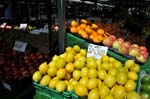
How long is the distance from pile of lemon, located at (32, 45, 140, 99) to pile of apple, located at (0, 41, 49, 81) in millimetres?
835

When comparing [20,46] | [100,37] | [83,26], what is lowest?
[20,46]

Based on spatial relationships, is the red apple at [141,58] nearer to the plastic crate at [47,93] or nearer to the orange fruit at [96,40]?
the orange fruit at [96,40]

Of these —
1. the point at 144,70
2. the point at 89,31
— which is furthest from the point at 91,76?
the point at 89,31

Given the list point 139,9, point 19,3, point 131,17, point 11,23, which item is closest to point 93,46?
point 131,17

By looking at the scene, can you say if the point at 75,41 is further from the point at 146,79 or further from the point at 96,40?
the point at 146,79

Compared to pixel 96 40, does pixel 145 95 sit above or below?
below

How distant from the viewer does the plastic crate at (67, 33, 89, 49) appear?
3.84 m

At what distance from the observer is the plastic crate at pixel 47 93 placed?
9.89ft

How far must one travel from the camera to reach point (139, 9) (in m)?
7.60

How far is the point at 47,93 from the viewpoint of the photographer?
322 centimetres

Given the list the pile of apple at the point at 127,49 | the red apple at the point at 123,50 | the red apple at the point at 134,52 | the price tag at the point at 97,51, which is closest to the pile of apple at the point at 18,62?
the price tag at the point at 97,51

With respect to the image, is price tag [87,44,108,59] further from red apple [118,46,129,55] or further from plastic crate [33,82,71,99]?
plastic crate [33,82,71,99]

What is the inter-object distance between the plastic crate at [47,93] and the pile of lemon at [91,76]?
0.04 m

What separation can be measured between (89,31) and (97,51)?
602mm
